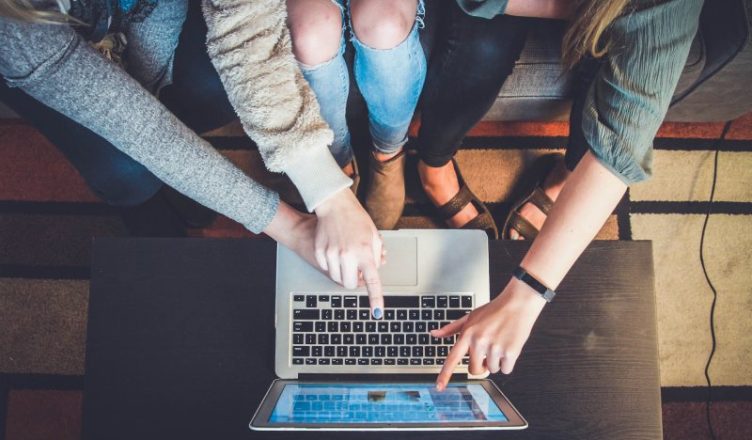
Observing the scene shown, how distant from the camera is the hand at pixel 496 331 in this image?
2.24 ft

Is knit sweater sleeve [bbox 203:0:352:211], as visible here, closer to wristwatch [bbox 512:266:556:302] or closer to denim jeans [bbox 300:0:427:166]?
denim jeans [bbox 300:0:427:166]

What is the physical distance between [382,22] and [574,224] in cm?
44

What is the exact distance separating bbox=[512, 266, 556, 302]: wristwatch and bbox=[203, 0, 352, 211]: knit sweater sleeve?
0.30 meters

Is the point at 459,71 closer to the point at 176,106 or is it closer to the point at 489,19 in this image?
the point at 489,19

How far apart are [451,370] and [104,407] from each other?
0.52 metres

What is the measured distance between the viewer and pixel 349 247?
0.71m

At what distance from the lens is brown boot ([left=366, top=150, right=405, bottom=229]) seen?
3.80 ft

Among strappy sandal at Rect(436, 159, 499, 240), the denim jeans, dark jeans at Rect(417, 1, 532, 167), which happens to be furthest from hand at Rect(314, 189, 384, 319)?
strappy sandal at Rect(436, 159, 499, 240)

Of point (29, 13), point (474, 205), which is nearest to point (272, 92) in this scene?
point (29, 13)

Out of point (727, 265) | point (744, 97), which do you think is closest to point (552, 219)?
point (744, 97)

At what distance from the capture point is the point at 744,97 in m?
1.16

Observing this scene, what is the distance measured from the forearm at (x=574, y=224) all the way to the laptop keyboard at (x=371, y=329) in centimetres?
12

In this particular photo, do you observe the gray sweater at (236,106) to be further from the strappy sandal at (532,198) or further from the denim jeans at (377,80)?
the strappy sandal at (532,198)

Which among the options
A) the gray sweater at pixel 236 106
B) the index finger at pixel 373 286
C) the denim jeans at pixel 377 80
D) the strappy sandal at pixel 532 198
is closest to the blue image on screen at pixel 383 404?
the index finger at pixel 373 286
